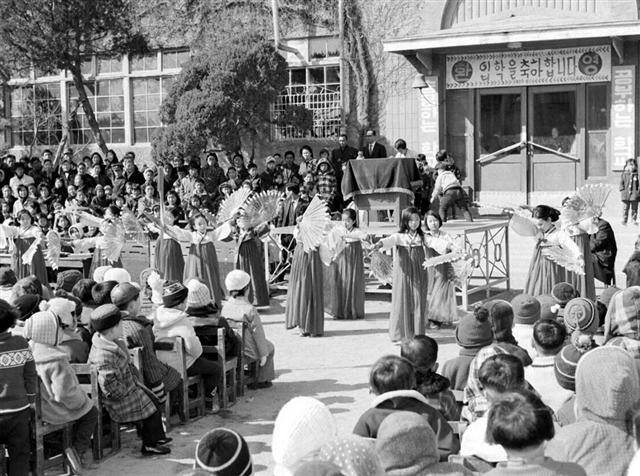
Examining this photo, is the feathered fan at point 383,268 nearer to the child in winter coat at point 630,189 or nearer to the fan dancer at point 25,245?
the fan dancer at point 25,245

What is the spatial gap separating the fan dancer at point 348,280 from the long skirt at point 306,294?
0.97m

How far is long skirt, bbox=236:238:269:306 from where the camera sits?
1310cm

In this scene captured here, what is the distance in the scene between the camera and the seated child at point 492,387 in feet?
16.0

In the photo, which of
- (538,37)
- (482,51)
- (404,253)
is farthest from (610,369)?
(482,51)

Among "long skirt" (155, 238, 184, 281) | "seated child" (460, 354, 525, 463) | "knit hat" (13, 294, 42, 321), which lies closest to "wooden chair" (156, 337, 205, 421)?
"knit hat" (13, 294, 42, 321)

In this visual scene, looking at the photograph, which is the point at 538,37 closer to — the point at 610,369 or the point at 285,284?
the point at 285,284

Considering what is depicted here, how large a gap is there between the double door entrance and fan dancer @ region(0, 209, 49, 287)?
32.0 ft

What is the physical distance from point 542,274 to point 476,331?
5.24 metres

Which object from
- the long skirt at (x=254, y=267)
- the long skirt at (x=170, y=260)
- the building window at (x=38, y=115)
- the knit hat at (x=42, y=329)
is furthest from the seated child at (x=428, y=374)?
the building window at (x=38, y=115)

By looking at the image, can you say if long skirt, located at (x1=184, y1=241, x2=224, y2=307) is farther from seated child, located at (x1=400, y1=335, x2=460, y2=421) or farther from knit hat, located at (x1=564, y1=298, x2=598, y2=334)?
seated child, located at (x1=400, y1=335, x2=460, y2=421)

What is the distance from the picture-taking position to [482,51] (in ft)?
66.0

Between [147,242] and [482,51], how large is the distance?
9484 millimetres

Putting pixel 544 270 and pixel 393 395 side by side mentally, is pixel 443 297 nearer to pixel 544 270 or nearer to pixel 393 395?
pixel 544 270

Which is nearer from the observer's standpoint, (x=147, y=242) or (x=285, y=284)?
(x=147, y=242)
